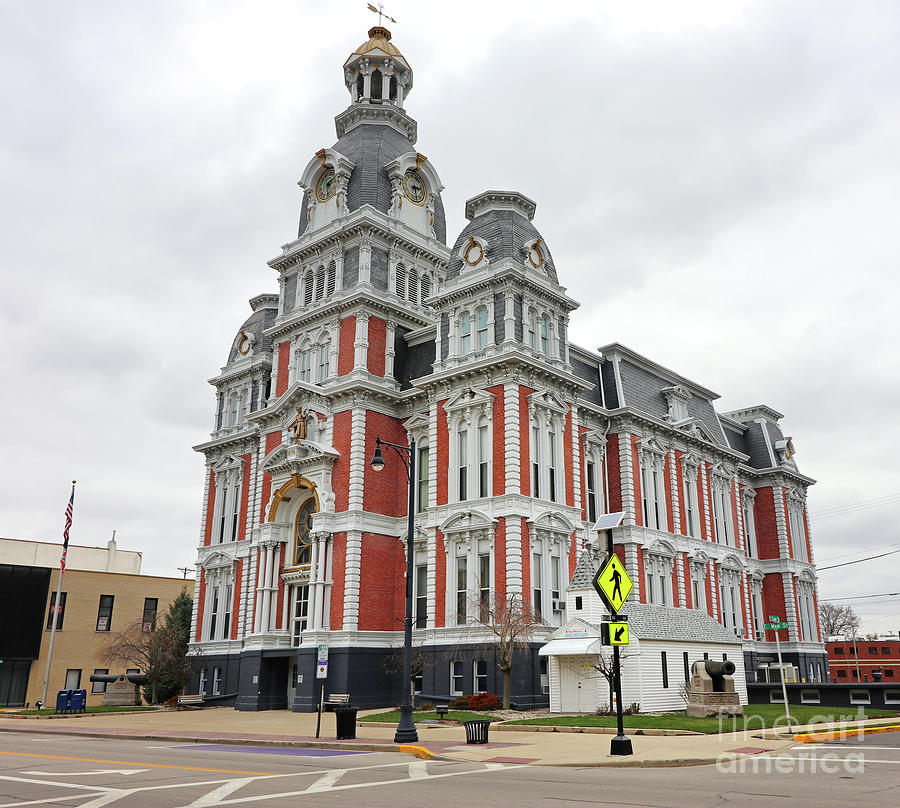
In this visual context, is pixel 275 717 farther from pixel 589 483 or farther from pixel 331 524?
pixel 589 483

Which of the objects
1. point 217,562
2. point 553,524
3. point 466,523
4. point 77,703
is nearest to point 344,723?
point 466,523

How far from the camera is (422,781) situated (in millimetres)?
15648

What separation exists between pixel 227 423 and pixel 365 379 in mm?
18604

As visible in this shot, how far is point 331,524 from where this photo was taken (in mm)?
43656

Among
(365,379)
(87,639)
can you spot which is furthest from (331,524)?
(87,639)

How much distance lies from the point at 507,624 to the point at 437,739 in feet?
34.4

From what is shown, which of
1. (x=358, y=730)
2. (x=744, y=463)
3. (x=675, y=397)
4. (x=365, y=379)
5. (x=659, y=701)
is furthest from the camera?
(x=744, y=463)

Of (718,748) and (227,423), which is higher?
(227,423)

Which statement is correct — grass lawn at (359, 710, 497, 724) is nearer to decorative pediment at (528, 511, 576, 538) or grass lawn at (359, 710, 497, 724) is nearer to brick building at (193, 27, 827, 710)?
brick building at (193, 27, 827, 710)

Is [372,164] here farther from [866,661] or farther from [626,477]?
[866,661]

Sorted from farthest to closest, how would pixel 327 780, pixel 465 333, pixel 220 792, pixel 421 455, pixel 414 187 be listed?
pixel 414 187, pixel 421 455, pixel 465 333, pixel 327 780, pixel 220 792

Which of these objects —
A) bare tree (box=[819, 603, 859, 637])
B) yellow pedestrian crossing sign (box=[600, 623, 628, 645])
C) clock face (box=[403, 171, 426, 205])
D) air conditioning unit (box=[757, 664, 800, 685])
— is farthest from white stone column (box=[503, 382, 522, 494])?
bare tree (box=[819, 603, 859, 637])

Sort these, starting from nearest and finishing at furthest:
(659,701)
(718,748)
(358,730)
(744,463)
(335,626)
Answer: (718,748) → (358,730) → (659,701) → (335,626) → (744,463)

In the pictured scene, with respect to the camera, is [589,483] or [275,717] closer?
[275,717]
